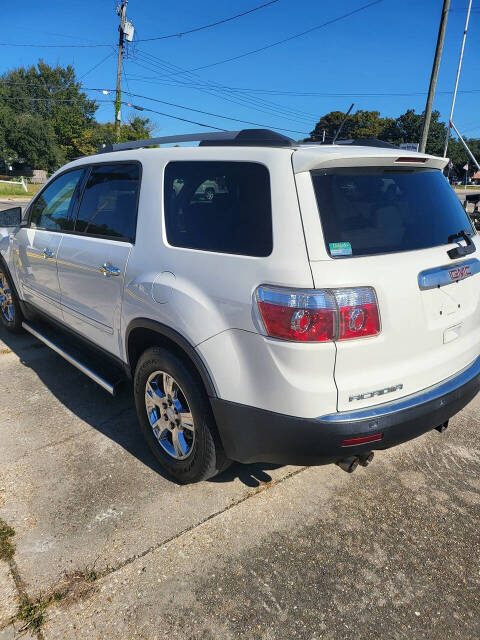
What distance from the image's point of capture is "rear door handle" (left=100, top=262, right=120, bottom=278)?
2.72 m

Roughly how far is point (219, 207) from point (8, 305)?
354 cm

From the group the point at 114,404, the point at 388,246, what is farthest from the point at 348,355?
the point at 114,404

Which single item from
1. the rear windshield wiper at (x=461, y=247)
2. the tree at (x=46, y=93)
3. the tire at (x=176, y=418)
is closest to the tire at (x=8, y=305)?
the tire at (x=176, y=418)

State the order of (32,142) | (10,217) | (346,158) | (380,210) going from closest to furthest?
(346,158) < (380,210) < (10,217) < (32,142)

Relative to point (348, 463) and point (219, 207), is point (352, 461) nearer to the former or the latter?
point (348, 463)

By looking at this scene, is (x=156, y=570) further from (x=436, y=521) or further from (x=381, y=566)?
(x=436, y=521)

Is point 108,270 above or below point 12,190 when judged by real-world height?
above

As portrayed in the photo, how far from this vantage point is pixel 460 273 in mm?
2252

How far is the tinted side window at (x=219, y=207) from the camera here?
200cm

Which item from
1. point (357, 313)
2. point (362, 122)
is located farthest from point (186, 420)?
point (362, 122)

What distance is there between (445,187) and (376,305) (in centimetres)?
112

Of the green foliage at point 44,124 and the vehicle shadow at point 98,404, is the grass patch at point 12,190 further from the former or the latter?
the vehicle shadow at point 98,404

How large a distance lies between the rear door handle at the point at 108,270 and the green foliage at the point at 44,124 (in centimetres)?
3705

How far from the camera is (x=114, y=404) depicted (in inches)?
139
